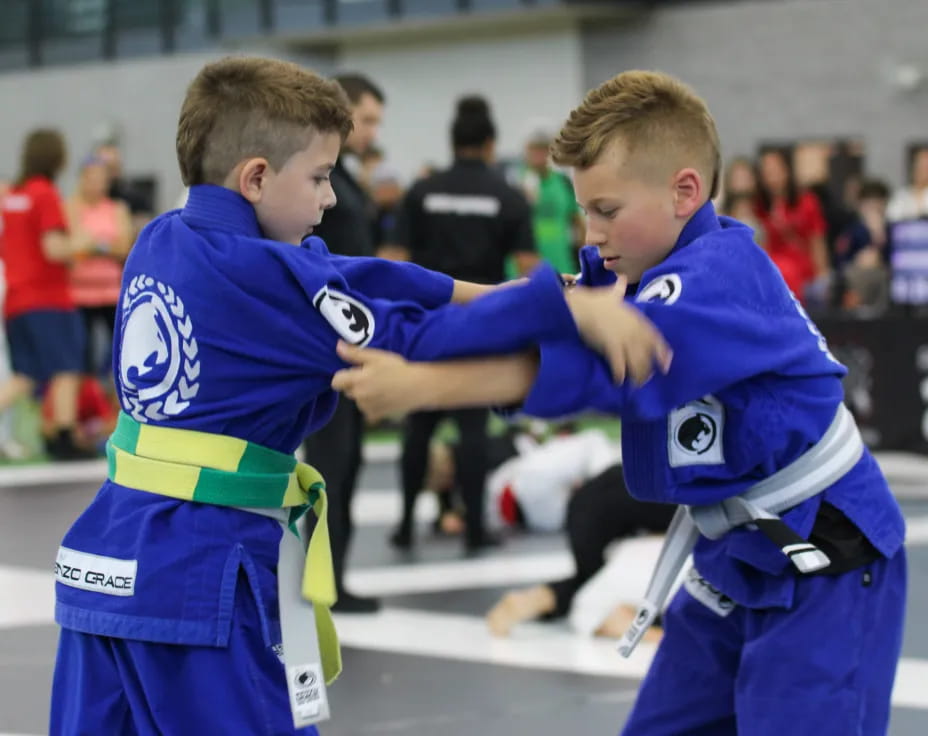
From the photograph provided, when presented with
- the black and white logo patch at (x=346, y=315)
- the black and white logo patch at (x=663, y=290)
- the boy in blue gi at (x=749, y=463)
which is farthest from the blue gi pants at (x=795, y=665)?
the black and white logo patch at (x=346, y=315)

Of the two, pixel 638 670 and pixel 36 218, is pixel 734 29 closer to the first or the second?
pixel 36 218

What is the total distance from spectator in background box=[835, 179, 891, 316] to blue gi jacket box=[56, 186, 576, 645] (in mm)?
9010

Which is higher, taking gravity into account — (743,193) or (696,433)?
(696,433)

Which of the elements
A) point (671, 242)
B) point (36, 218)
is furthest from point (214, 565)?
point (36, 218)

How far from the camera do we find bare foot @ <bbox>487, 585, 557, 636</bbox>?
4.76 metres

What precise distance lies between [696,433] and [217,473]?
736 mm

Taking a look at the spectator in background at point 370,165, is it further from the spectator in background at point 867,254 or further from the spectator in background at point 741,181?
the spectator in background at point 867,254

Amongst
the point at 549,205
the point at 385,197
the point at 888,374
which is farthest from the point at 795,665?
the point at 385,197

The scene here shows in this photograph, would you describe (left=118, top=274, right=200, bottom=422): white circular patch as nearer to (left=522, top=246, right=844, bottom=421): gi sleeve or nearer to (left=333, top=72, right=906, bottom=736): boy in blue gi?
(left=522, top=246, right=844, bottom=421): gi sleeve

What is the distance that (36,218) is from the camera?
859 centimetres

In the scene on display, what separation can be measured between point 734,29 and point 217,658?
59.4ft

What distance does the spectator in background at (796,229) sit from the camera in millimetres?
11234

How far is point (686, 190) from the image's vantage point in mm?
2279

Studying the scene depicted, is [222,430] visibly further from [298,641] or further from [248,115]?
[248,115]
